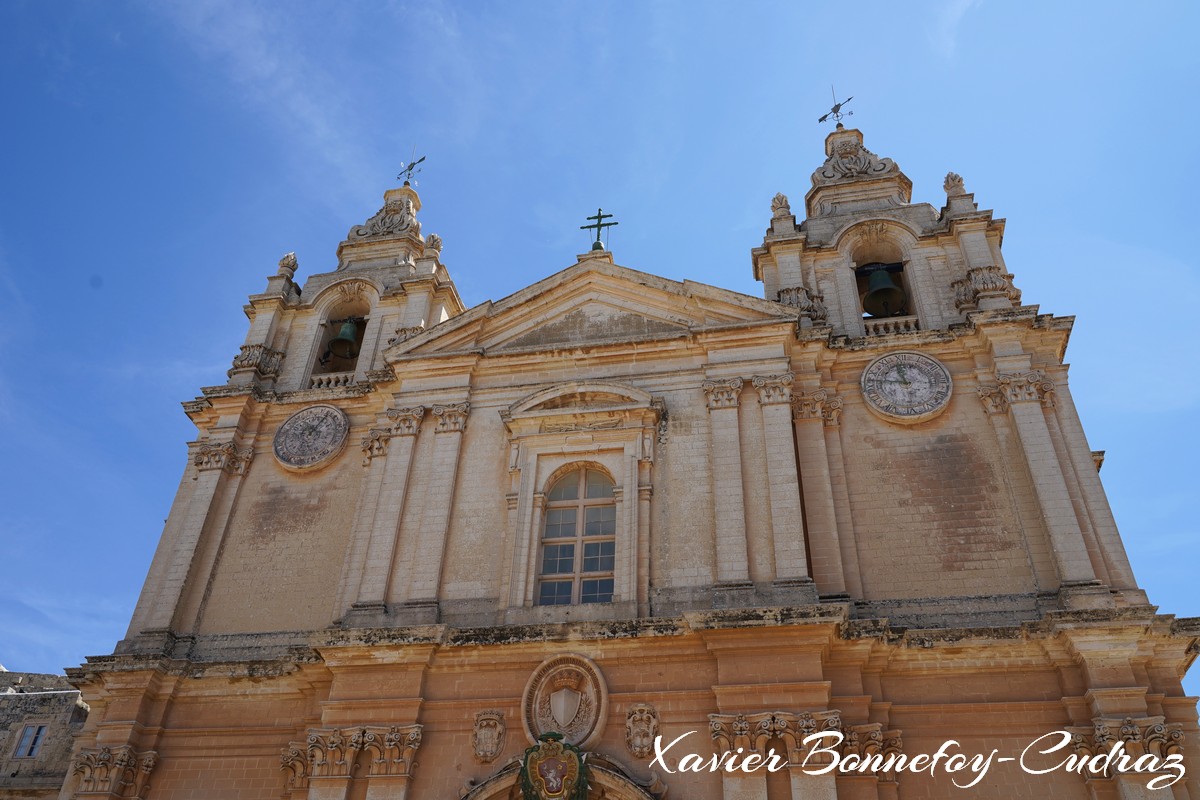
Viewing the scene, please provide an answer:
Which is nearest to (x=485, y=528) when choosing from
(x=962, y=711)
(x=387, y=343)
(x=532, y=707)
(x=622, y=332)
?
(x=532, y=707)

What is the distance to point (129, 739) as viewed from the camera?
47.3 ft

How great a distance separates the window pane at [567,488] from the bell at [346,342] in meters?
7.25

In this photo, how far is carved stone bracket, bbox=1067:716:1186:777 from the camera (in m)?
11.5

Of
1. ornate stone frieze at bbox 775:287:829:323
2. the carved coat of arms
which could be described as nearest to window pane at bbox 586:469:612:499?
the carved coat of arms

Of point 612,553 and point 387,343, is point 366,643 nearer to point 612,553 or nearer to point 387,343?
point 612,553

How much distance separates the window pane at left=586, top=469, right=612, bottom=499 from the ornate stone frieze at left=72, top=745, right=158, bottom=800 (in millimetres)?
8227

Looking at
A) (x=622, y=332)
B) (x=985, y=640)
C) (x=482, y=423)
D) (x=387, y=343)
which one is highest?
(x=387, y=343)

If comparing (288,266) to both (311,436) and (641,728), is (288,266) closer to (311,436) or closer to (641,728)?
(311,436)

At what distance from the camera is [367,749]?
43.1 feet

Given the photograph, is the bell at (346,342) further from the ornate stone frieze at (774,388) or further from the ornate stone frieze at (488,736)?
the ornate stone frieze at (488,736)

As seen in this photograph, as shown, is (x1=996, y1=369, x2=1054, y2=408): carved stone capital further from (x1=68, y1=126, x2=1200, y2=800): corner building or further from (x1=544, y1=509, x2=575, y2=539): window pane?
(x1=544, y1=509, x2=575, y2=539): window pane

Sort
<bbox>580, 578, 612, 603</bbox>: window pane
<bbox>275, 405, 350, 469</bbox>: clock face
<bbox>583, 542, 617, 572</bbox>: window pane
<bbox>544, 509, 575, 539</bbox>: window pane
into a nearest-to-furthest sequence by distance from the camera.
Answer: <bbox>580, 578, 612, 603</bbox>: window pane, <bbox>583, 542, 617, 572</bbox>: window pane, <bbox>544, 509, 575, 539</bbox>: window pane, <bbox>275, 405, 350, 469</bbox>: clock face

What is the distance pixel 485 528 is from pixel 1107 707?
31.2 feet

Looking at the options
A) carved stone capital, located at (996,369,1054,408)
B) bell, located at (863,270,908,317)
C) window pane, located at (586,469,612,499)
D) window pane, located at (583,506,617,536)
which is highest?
bell, located at (863,270,908,317)
